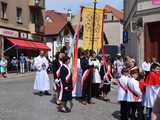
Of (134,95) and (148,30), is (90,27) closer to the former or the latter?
(134,95)

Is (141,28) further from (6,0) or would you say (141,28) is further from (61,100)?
(6,0)

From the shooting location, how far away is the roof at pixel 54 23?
75950mm

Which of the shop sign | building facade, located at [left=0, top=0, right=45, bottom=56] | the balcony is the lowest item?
the shop sign

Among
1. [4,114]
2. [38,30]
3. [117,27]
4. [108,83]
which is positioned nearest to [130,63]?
[4,114]

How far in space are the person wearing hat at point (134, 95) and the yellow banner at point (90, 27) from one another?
575 cm

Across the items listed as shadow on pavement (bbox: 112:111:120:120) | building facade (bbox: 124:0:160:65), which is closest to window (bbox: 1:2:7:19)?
building facade (bbox: 124:0:160:65)

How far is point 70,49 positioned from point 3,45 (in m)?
31.0

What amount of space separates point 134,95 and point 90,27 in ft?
20.1

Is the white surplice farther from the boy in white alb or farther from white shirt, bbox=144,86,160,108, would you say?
white shirt, bbox=144,86,160,108

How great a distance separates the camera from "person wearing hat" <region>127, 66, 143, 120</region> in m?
12.2

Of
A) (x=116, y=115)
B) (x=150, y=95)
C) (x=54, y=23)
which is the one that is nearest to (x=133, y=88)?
(x=150, y=95)

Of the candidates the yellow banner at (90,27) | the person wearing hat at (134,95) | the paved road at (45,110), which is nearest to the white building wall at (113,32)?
the yellow banner at (90,27)

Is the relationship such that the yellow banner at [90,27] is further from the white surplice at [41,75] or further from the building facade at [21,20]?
the building facade at [21,20]

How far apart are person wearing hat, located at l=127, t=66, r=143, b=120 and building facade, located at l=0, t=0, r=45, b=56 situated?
35.1m
